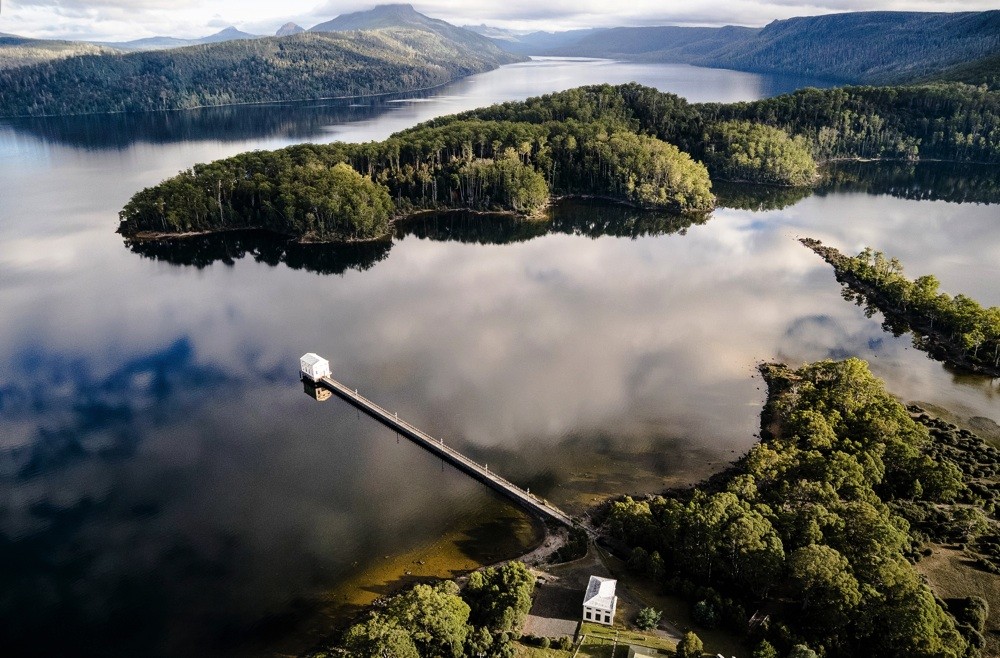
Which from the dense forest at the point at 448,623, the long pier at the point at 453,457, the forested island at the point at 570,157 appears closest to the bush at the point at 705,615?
the dense forest at the point at 448,623

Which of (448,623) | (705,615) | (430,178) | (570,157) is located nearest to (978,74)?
(570,157)

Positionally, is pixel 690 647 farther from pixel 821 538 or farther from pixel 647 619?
pixel 821 538

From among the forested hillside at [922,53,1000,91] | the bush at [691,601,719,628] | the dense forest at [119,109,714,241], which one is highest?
the forested hillside at [922,53,1000,91]

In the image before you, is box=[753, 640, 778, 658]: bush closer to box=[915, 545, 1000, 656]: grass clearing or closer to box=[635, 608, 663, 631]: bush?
box=[635, 608, 663, 631]: bush

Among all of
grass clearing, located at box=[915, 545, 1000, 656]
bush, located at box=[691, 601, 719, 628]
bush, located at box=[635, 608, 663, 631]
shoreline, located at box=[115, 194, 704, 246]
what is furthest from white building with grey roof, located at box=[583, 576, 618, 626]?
shoreline, located at box=[115, 194, 704, 246]

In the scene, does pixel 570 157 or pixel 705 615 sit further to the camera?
pixel 570 157

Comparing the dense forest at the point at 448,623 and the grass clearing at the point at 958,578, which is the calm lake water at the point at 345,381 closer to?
the dense forest at the point at 448,623
